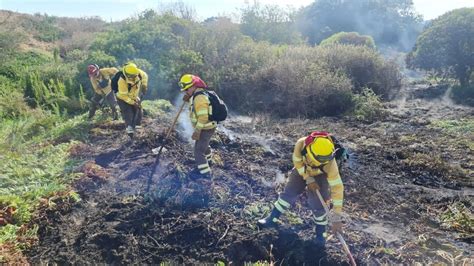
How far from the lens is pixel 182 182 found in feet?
20.4

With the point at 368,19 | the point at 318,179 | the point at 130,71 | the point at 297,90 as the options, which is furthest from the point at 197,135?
the point at 368,19

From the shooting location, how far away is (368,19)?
114ft

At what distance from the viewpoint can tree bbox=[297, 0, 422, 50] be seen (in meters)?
32.3

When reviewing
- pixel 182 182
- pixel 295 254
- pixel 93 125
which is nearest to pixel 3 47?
pixel 93 125

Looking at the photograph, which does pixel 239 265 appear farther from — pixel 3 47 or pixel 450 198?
pixel 3 47

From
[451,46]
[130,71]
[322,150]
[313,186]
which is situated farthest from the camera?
[451,46]

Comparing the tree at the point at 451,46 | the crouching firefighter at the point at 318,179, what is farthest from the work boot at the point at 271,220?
the tree at the point at 451,46

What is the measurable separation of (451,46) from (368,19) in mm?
20688

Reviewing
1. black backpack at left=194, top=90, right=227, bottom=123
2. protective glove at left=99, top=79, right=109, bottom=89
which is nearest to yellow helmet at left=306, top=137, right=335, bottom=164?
black backpack at left=194, top=90, right=227, bottom=123

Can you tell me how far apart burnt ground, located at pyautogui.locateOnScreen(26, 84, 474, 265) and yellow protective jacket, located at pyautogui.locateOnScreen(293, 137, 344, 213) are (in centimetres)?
91

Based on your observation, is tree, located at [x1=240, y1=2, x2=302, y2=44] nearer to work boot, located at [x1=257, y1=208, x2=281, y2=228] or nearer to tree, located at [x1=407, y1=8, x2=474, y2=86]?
tree, located at [x1=407, y1=8, x2=474, y2=86]

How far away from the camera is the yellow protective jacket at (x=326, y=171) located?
4.29 m

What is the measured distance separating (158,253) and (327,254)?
6.83ft

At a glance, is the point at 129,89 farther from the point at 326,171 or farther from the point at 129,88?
the point at 326,171
